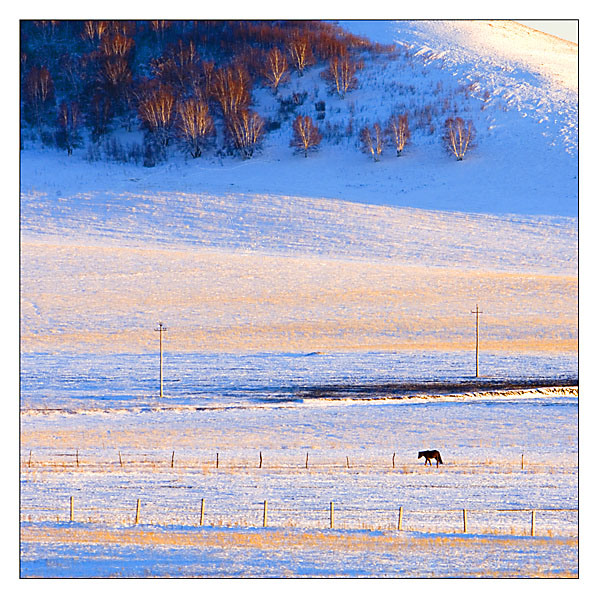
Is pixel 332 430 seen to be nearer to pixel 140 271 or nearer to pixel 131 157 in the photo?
pixel 140 271

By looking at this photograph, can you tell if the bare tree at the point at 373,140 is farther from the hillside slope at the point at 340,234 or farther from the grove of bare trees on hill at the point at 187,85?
the hillside slope at the point at 340,234

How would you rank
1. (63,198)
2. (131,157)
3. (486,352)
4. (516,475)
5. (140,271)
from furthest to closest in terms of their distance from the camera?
1. (131,157)
2. (63,198)
3. (140,271)
4. (486,352)
5. (516,475)

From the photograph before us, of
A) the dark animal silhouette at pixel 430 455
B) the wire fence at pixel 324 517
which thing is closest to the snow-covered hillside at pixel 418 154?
the dark animal silhouette at pixel 430 455

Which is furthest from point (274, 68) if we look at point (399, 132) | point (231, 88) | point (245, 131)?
point (399, 132)

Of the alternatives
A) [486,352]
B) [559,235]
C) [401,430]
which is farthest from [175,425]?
[559,235]

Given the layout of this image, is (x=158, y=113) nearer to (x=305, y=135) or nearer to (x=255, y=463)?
(x=305, y=135)
